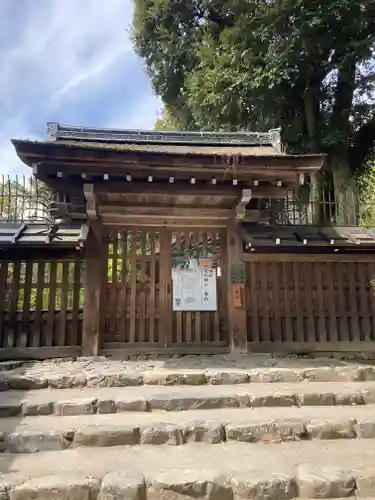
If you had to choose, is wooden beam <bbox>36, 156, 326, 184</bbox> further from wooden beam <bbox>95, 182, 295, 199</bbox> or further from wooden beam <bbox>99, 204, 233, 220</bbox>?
wooden beam <bbox>99, 204, 233, 220</bbox>

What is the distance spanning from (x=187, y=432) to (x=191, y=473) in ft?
2.44

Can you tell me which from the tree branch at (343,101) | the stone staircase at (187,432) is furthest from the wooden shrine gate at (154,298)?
the tree branch at (343,101)

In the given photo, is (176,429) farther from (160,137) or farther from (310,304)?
(160,137)

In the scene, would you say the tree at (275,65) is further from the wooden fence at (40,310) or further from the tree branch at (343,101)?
the wooden fence at (40,310)

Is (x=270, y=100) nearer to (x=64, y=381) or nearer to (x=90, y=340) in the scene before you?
(x=90, y=340)

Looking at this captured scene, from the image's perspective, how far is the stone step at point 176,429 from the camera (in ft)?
11.5

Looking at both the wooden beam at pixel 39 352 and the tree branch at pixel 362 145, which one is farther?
the tree branch at pixel 362 145

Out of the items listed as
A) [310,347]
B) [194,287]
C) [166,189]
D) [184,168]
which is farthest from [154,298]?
[310,347]

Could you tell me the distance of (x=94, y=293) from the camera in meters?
6.70

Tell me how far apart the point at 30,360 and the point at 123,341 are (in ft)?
5.22

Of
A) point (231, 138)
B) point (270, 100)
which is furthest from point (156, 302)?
point (270, 100)

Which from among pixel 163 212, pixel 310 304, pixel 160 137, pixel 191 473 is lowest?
pixel 191 473

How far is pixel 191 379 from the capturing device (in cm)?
510

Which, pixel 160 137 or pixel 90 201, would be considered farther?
pixel 160 137
